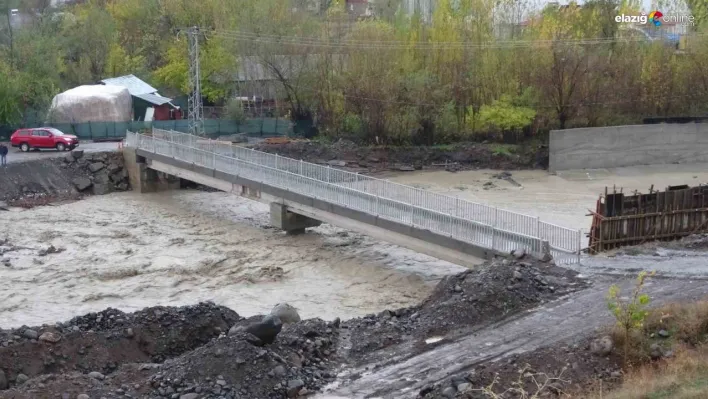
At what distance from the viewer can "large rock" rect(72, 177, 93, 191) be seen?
46.8 meters

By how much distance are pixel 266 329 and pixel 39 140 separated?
119 ft

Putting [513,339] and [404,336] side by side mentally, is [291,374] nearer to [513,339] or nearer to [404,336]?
[404,336]

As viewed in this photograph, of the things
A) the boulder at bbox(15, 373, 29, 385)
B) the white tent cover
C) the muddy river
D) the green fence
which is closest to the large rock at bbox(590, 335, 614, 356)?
the muddy river

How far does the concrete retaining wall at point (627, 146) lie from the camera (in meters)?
53.9

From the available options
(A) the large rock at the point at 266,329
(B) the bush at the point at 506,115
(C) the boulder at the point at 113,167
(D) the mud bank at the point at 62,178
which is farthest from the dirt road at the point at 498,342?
(B) the bush at the point at 506,115

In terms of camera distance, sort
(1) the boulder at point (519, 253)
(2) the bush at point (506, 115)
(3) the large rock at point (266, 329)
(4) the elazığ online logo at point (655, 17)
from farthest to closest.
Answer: (4) the elazığ online logo at point (655, 17) < (2) the bush at point (506, 115) < (1) the boulder at point (519, 253) < (3) the large rock at point (266, 329)

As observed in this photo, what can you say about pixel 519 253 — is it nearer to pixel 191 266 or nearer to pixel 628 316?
pixel 628 316

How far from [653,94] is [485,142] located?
1311cm

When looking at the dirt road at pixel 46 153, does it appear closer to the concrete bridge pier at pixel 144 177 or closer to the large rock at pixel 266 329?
the concrete bridge pier at pixel 144 177

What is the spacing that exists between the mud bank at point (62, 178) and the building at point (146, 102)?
46.1ft

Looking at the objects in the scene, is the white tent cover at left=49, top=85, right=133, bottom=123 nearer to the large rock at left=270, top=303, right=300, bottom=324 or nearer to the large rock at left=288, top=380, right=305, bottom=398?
→ the large rock at left=270, top=303, right=300, bottom=324

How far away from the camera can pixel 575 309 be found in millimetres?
20219

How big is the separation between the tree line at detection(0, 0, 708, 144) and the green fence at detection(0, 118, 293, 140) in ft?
4.97

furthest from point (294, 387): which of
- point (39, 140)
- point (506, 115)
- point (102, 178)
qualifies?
point (506, 115)
